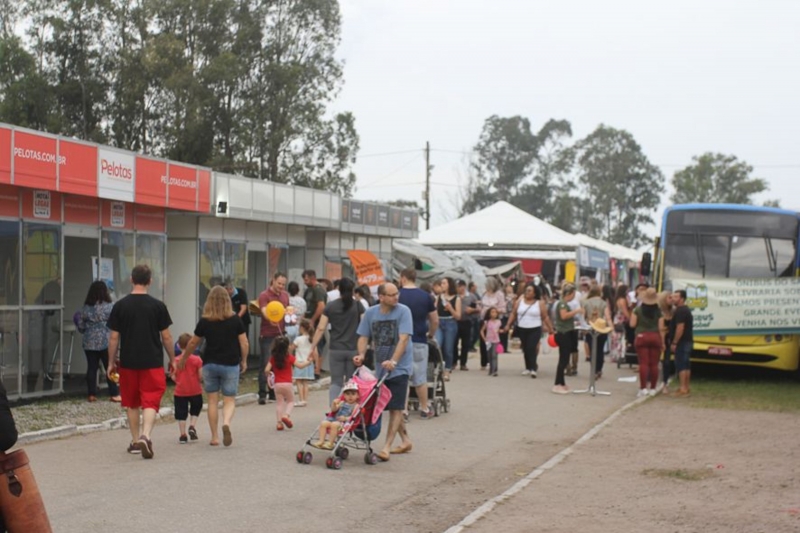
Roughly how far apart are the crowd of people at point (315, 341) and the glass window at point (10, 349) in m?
0.93

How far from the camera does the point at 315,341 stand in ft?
44.2

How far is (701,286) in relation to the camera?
21359mm

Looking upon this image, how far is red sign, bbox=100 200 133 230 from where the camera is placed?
17.4 m

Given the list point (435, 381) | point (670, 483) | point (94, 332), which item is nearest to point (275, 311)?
point (435, 381)

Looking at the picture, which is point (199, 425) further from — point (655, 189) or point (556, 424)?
point (655, 189)

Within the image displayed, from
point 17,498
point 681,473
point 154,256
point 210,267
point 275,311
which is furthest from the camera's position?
point 210,267

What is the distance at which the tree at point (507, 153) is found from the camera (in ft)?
315

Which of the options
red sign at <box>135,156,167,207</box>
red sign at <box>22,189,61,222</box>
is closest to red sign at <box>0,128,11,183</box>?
red sign at <box>22,189,61,222</box>

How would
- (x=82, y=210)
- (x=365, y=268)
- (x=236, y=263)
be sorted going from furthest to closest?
(x=365, y=268) < (x=236, y=263) < (x=82, y=210)

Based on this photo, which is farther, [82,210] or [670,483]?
[82,210]

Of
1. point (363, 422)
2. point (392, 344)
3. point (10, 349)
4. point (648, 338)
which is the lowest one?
point (363, 422)

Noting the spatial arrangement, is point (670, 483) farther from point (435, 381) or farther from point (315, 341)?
point (435, 381)

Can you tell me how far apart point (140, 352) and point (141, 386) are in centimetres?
34

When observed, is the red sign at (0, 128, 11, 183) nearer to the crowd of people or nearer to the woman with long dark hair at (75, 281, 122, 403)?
the crowd of people
